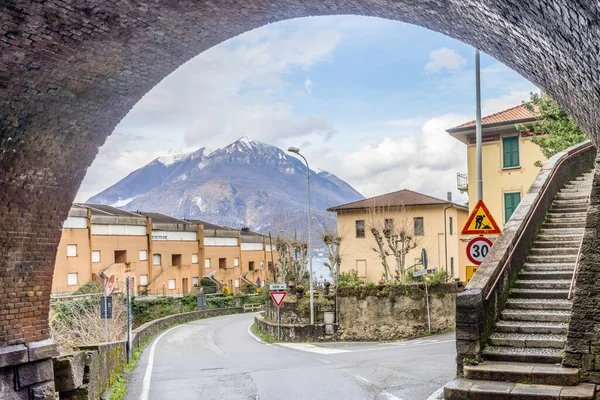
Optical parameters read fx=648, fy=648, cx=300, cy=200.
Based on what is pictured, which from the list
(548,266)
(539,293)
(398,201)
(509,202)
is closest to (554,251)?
(548,266)

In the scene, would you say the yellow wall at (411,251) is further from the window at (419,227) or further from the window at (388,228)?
the window at (388,228)

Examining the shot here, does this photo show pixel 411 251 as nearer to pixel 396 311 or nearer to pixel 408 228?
pixel 408 228

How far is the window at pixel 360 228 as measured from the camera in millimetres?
50125

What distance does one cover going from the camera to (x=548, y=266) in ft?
37.4

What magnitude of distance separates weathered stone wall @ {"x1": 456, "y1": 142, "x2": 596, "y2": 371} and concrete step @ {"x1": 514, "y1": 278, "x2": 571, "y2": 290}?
Result: 144mm

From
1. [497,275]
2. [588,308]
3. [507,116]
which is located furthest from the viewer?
[507,116]

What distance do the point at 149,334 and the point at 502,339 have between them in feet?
83.6

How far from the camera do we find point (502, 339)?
925cm

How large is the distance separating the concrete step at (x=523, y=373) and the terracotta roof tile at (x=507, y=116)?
28126 millimetres

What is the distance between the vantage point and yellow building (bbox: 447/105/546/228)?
115 ft

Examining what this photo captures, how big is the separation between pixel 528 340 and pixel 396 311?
58.8 ft

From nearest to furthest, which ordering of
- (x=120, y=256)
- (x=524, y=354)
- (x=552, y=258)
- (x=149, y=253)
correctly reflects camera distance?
(x=524, y=354) → (x=552, y=258) → (x=120, y=256) → (x=149, y=253)

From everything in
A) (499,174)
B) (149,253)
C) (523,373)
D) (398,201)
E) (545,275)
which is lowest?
(523,373)

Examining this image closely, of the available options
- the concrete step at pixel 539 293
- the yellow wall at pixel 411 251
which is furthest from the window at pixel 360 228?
the concrete step at pixel 539 293
